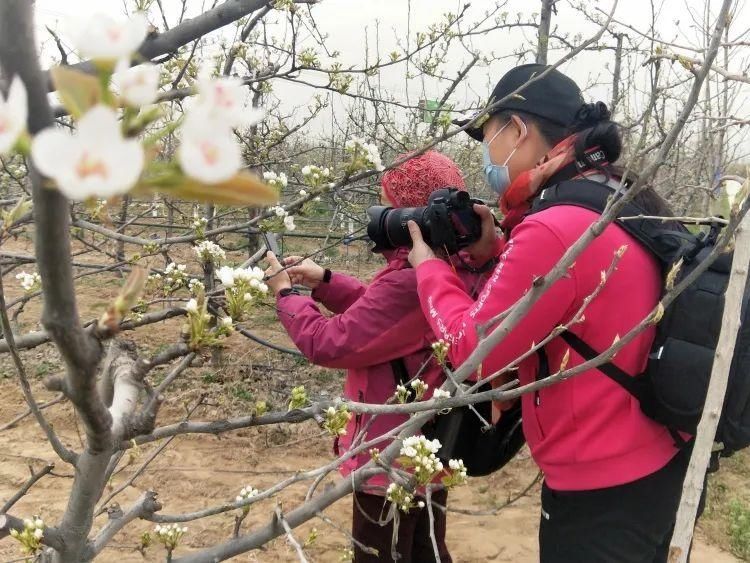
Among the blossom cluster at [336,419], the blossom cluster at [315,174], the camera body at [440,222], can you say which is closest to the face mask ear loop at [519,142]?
the camera body at [440,222]

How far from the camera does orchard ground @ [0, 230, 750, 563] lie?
3867 mm

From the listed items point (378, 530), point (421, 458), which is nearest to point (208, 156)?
point (421, 458)

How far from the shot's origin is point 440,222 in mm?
2107

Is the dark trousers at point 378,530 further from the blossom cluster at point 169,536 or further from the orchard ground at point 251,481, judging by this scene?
the blossom cluster at point 169,536

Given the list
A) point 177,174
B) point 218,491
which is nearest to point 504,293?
point 177,174

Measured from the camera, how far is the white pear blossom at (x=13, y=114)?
A: 350 millimetres

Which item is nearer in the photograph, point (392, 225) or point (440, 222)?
point (440, 222)

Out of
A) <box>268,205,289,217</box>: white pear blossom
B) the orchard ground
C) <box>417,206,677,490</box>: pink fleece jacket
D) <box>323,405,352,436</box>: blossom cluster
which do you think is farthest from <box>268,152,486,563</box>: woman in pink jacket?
<box>323,405,352,436</box>: blossom cluster

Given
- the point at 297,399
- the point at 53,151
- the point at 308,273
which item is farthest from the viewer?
the point at 308,273

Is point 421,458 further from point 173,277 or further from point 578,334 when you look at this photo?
point 173,277

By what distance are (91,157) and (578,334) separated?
152cm

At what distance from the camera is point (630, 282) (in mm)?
1664

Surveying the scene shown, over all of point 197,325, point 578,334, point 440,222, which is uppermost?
point 440,222

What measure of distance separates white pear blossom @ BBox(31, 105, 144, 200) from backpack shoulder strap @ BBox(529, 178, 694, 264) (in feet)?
4.91
